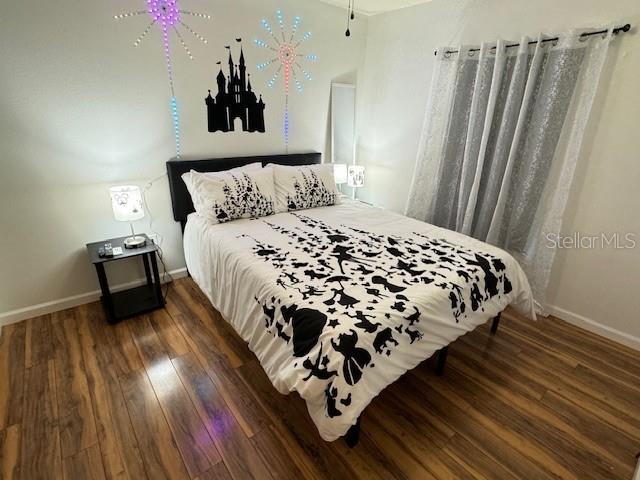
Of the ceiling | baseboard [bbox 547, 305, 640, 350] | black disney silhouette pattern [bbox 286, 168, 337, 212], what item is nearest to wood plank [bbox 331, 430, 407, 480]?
black disney silhouette pattern [bbox 286, 168, 337, 212]

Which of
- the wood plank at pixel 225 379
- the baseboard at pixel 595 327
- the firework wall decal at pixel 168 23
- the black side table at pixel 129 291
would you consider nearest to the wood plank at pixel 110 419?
the black side table at pixel 129 291

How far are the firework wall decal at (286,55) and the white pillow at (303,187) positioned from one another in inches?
23.0

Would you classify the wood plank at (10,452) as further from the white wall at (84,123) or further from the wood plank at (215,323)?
the white wall at (84,123)

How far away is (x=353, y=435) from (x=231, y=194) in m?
1.75

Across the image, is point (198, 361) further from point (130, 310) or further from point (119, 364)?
point (130, 310)

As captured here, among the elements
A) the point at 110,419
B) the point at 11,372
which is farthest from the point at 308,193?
the point at 11,372

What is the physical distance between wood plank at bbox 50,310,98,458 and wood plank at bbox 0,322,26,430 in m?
0.16

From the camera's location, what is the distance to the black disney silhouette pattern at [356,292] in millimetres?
1201

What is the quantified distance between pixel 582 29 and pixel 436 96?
1.02m

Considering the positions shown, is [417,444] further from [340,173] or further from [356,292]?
[340,173]

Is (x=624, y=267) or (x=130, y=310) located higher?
(x=624, y=267)

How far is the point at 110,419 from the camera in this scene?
59.0 inches

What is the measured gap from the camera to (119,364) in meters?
1.84

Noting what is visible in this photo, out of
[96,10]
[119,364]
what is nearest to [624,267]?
[119,364]
